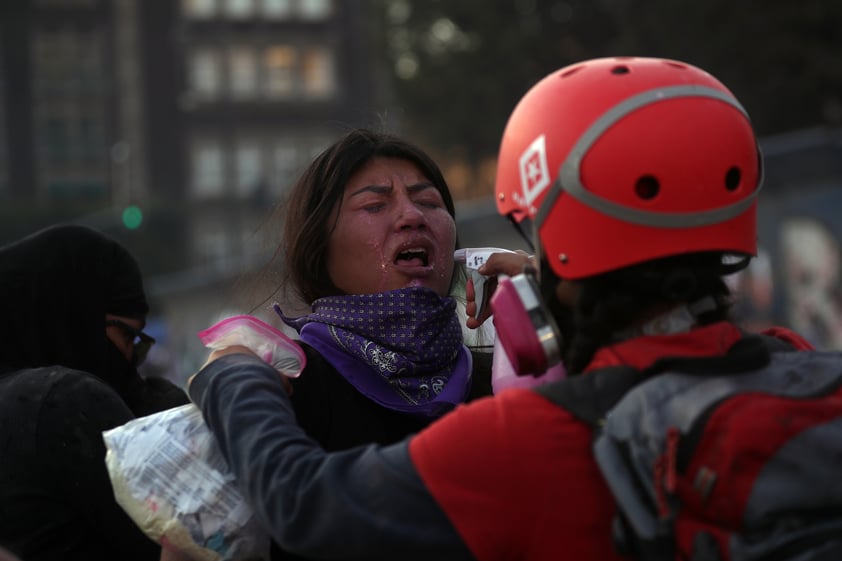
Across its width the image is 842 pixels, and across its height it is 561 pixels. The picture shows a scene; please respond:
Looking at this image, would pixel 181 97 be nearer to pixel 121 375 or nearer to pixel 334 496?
pixel 121 375

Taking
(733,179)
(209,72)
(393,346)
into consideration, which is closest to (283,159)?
(209,72)

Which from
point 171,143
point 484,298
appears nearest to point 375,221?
point 484,298

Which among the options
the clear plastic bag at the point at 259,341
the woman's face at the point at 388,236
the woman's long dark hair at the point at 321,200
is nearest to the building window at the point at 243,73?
the woman's long dark hair at the point at 321,200

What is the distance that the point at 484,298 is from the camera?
3076 millimetres

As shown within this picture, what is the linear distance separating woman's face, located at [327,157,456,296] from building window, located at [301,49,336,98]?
61.6 meters

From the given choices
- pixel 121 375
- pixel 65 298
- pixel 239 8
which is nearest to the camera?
pixel 65 298

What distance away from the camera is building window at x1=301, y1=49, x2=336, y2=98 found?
63.9 meters

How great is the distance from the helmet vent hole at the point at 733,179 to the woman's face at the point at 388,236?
1.15 meters

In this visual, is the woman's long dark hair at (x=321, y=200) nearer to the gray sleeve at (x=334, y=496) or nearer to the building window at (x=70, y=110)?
the gray sleeve at (x=334, y=496)

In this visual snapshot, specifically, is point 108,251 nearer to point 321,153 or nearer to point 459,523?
point 321,153

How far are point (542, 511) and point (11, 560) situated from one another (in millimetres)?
1207

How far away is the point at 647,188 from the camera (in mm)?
2279

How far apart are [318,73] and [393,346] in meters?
62.6

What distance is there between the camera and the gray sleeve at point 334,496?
218 centimetres
